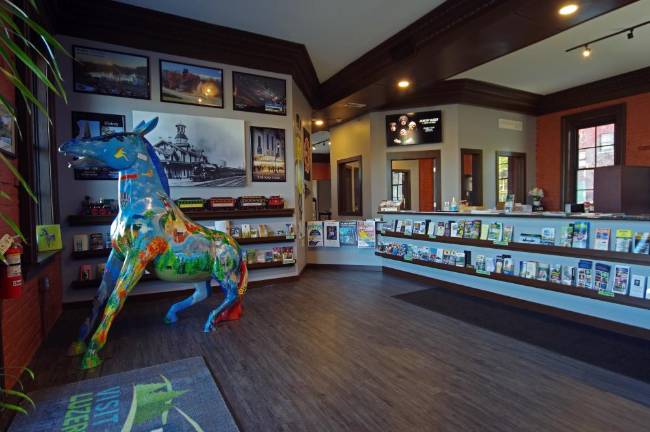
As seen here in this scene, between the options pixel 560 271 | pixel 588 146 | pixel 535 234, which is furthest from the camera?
pixel 588 146

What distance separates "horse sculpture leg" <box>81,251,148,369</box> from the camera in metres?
2.59

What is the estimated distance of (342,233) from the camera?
19.6 feet

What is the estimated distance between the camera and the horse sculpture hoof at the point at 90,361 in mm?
2553

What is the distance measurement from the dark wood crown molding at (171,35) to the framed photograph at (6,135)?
170 centimetres

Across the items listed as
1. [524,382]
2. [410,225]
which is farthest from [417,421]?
[410,225]

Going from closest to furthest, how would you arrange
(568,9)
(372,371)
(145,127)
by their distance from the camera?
1. (372,371)
2. (145,127)
3. (568,9)

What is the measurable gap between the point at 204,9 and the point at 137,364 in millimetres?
3671

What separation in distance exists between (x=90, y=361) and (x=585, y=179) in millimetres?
8686

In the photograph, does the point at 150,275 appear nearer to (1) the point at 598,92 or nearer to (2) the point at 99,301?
(2) the point at 99,301

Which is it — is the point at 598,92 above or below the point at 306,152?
above

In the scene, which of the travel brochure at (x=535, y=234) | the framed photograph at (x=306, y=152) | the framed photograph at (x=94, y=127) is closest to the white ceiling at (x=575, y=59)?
the travel brochure at (x=535, y=234)

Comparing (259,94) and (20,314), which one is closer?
(20,314)

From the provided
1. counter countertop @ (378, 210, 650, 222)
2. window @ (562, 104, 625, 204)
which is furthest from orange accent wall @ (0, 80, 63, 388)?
window @ (562, 104, 625, 204)

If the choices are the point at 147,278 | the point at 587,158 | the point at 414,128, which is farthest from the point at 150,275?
the point at 587,158
